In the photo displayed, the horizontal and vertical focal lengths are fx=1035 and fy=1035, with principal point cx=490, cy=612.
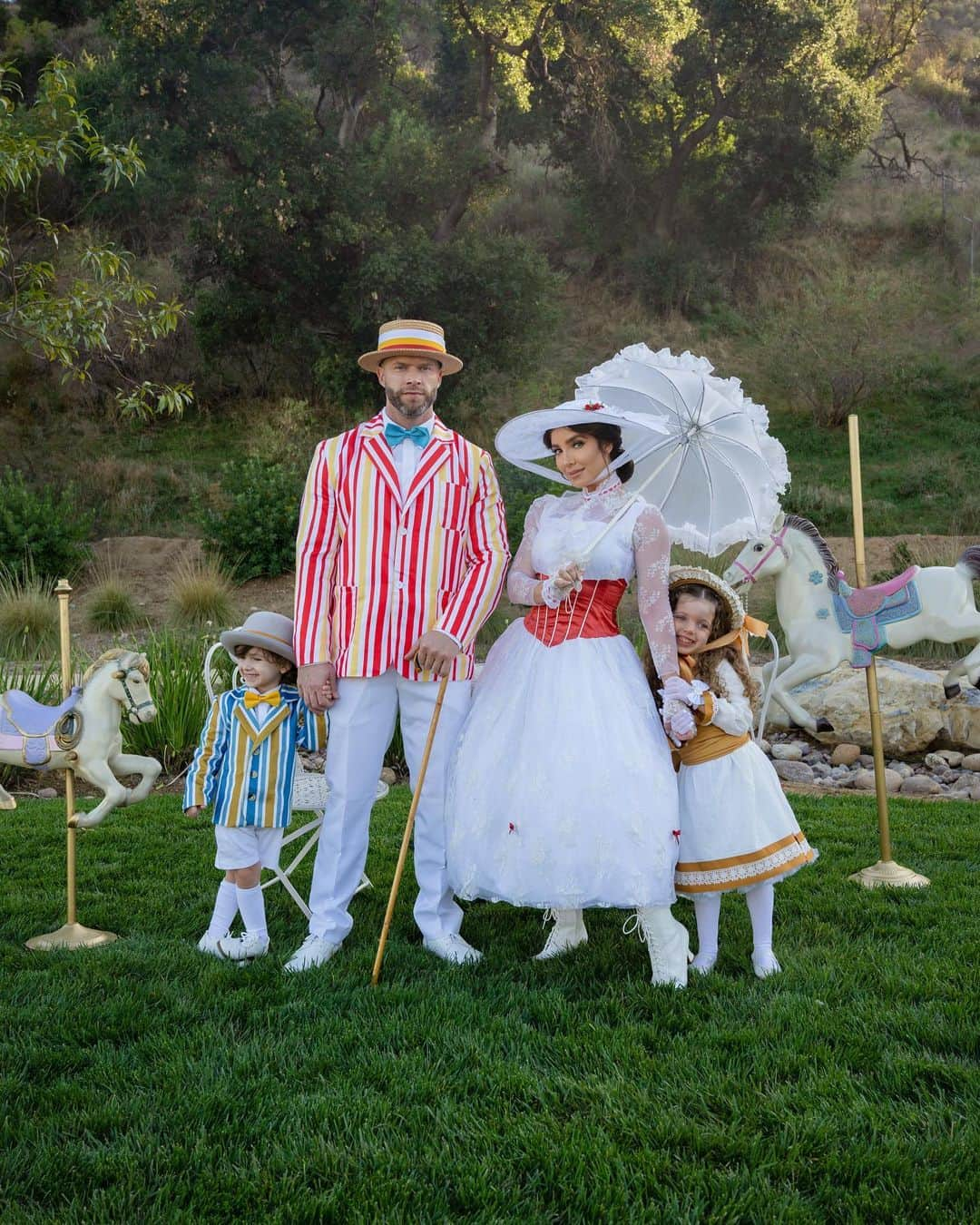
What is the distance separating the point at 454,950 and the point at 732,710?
1213 mm

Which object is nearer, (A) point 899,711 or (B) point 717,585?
(B) point 717,585

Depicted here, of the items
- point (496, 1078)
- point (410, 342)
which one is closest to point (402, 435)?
point (410, 342)

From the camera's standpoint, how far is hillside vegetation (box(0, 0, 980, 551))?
17.2 m

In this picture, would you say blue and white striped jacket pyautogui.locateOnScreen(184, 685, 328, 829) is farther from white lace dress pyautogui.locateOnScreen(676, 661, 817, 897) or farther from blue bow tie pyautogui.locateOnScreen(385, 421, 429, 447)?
white lace dress pyautogui.locateOnScreen(676, 661, 817, 897)

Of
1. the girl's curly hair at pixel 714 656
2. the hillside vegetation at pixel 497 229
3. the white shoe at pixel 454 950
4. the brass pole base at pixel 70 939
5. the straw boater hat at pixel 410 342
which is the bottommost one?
the white shoe at pixel 454 950

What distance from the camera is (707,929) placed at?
3.35m

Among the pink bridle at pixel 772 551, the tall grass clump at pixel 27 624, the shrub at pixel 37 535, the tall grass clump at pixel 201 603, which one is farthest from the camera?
the shrub at pixel 37 535

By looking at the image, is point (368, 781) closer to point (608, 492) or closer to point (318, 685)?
point (318, 685)

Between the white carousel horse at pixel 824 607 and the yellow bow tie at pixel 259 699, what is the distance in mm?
4219

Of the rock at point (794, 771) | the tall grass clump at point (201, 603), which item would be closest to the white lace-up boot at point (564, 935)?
the rock at point (794, 771)

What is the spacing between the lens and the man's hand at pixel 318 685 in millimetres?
3367

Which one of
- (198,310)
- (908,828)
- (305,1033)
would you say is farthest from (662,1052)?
(198,310)

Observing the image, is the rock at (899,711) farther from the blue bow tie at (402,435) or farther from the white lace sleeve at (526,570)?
the blue bow tie at (402,435)

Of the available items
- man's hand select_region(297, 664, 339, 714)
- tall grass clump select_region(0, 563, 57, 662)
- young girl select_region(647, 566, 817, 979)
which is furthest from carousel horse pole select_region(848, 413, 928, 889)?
tall grass clump select_region(0, 563, 57, 662)
